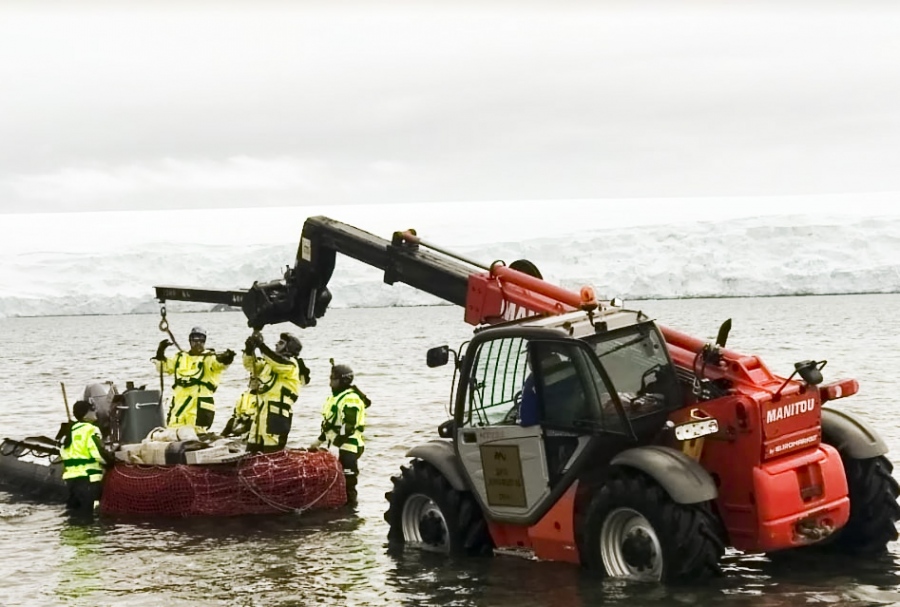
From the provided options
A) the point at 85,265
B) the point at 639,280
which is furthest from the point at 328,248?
the point at 85,265

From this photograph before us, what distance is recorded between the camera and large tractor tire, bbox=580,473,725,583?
9789 mm

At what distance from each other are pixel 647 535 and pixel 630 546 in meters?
0.17

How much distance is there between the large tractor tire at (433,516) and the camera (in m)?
11.7

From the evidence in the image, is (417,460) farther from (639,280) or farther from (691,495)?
(639,280)

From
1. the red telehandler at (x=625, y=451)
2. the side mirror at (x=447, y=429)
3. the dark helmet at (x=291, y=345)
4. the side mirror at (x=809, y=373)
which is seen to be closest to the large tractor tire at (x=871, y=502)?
the red telehandler at (x=625, y=451)

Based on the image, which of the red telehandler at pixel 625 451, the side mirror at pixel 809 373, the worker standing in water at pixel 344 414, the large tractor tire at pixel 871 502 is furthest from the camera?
the worker standing in water at pixel 344 414

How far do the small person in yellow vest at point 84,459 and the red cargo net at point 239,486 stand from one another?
0.48 m

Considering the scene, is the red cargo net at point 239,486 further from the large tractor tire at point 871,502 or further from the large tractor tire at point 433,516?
the large tractor tire at point 871,502

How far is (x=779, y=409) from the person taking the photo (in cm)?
1006

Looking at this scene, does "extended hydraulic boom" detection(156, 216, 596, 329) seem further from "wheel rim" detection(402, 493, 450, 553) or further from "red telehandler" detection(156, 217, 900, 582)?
"wheel rim" detection(402, 493, 450, 553)

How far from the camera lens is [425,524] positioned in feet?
40.0

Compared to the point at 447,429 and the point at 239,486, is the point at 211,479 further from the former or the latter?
the point at 447,429

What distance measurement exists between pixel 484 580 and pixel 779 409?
2753mm

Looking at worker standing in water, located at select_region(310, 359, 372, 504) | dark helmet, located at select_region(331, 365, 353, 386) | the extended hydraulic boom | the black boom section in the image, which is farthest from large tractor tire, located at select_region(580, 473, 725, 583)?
dark helmet, located at select_region(331, 365, 353, 386)
